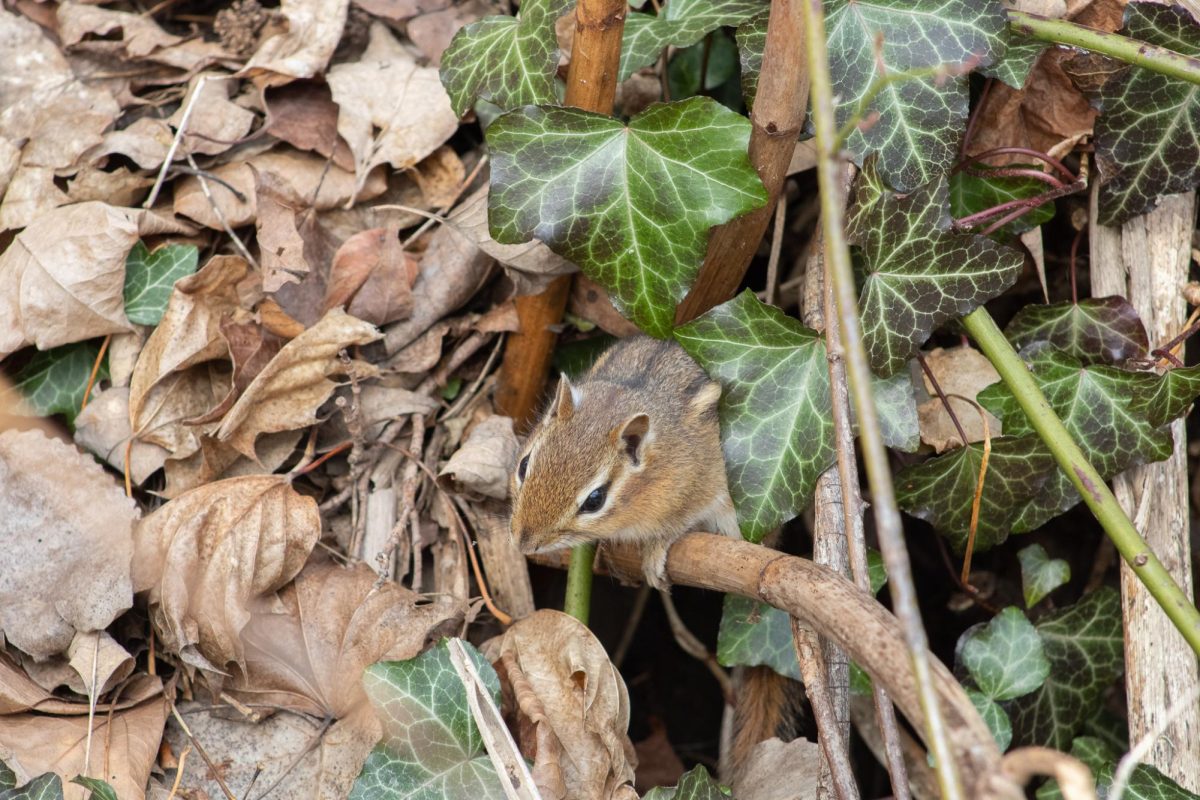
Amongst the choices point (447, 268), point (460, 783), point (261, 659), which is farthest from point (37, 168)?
point (460, 783)

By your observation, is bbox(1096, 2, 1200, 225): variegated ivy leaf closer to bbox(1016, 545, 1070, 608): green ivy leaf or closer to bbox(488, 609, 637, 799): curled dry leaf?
bbox(1016, 545, 1070, 608): green ivy leaf

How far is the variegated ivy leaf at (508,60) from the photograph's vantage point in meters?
2.98

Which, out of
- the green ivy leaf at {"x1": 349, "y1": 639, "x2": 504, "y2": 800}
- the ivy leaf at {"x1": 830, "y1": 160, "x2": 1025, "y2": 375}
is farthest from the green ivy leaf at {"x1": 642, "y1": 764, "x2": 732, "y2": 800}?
the ivy leaf at {"x1": 830, "y1": 160, "x2": 1025, "y2": 375}

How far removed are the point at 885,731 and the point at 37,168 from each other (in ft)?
10.3

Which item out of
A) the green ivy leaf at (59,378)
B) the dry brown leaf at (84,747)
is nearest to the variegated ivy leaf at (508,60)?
the green ivy leaf at (59,378)

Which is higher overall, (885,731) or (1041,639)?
(885,731)

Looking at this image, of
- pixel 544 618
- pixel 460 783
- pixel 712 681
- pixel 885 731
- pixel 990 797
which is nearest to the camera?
pixel 990 797

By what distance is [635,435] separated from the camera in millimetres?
3225

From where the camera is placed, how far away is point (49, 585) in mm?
2875

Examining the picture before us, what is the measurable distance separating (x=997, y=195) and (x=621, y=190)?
4.03 feet

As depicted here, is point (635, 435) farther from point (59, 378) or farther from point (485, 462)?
point (59, 378)

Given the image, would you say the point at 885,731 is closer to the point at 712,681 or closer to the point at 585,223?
the point at 585,223

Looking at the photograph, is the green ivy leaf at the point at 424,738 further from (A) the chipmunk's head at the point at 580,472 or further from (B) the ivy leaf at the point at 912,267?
(B) the ivy leaf at the point at 912,267

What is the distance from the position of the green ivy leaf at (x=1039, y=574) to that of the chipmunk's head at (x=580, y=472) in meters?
1.20
